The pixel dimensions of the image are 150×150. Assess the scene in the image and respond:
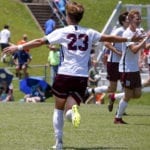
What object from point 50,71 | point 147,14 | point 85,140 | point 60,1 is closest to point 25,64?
point 50,71

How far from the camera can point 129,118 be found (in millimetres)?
16812

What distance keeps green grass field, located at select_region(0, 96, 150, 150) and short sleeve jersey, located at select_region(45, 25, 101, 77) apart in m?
1.17

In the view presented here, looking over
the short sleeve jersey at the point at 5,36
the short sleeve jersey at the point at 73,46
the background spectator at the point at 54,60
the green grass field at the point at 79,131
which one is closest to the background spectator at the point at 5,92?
the green grass field at the point at 79,131

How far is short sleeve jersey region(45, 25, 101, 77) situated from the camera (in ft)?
36.7

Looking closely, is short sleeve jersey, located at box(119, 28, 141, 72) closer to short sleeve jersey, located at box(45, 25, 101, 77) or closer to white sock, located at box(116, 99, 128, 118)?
white sock, located at box(116, 99, 128, 118)

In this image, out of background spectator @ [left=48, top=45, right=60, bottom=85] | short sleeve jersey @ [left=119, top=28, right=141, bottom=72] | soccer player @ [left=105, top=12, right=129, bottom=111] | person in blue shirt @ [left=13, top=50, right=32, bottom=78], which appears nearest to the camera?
short sleeve jersey @ [left=119, top=28, right=141, bottom=72]

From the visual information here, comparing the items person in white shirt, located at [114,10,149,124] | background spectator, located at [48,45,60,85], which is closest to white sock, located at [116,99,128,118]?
person in white shirt, located at [114,10,149,124]

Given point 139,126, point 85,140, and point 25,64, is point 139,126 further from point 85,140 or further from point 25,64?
point 25,64

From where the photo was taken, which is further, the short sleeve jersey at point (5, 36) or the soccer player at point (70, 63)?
the short sleeve jersey at point (5, 36)

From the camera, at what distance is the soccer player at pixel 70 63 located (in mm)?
11164

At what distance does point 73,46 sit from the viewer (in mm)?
11203

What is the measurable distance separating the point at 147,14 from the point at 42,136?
1506 cm

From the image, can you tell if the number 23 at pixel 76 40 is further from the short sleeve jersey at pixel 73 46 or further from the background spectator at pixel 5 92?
the background spectator at pixel 5 92

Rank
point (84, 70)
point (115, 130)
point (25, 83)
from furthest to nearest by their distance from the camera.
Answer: point (25, 83) → point (115, 130) → point (84, 70)
